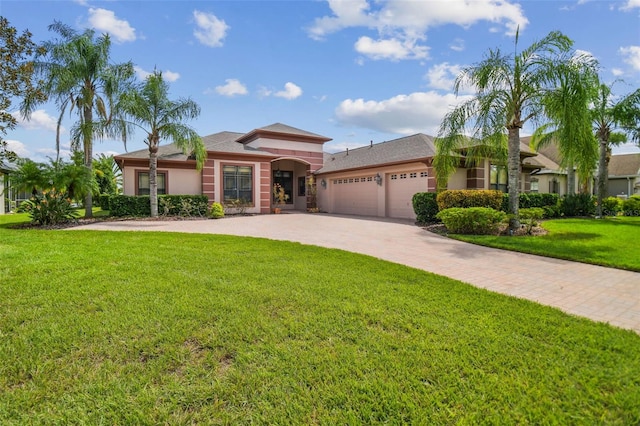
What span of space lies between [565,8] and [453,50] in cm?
353

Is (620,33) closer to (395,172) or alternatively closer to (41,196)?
(395,172)

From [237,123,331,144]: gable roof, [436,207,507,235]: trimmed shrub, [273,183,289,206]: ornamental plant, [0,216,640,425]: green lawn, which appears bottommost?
[0,216,640,425]: green lawn

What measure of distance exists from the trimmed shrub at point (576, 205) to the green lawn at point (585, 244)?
5.72 meters

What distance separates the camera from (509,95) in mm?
10828

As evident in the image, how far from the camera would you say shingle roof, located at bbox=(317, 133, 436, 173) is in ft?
54.2

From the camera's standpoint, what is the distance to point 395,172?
17578mm

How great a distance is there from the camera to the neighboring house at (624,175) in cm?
3284

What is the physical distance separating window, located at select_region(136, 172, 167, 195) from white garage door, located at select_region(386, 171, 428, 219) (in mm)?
12321

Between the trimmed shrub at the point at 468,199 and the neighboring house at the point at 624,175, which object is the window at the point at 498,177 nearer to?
the trimmed shrub at the point at 468,199

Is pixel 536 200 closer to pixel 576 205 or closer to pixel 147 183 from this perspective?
pixel 576 205

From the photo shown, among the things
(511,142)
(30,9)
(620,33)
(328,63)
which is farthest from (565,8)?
(30,9)

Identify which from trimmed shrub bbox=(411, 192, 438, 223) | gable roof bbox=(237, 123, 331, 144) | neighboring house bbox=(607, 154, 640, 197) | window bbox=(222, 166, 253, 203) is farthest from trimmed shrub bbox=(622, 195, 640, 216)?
window bbox=(222, 166, 253, 203)

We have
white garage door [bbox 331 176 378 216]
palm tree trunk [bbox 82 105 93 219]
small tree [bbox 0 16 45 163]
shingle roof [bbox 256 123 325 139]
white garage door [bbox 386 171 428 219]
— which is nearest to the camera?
small tree [bbox 0 16 45 163]

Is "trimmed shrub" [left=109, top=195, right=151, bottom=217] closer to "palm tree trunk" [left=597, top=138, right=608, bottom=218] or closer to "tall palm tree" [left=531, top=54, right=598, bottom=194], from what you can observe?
"tall palm tree" [left=531, top=54, right=598, bottom=194]
